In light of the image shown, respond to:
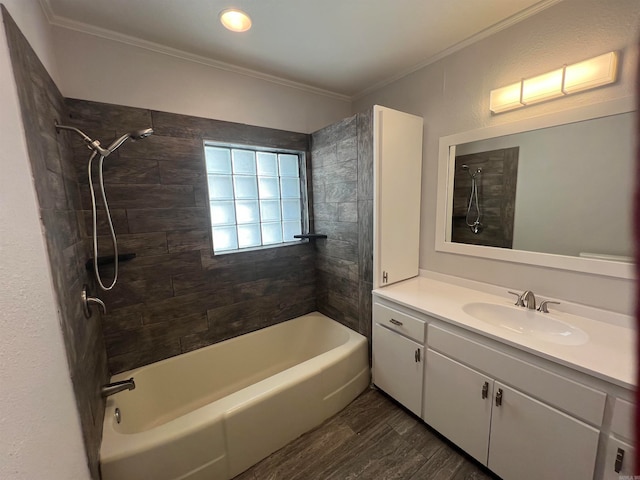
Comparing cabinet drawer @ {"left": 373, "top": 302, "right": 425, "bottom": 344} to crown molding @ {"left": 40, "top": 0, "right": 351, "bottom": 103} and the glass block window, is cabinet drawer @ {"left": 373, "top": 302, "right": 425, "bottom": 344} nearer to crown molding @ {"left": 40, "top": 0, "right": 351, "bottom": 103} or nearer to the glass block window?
the glass block window

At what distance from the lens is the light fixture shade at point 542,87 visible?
1464 mm

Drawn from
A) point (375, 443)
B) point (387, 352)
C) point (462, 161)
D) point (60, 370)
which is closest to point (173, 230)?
point (60, 370)

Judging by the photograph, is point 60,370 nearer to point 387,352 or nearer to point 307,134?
point 387,352

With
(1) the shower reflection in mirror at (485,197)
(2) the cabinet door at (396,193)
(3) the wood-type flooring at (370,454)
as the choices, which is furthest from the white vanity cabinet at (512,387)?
(1) the shower reflection in mirror at (485,197)

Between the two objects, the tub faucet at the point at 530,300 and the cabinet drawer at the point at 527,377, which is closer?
the cabinet drawer at the point at 527,377

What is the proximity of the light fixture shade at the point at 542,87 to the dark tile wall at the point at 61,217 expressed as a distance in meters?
2.29

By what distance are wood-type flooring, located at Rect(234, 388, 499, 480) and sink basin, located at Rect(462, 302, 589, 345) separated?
789 millimetres

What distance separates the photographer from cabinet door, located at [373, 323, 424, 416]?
175 cm

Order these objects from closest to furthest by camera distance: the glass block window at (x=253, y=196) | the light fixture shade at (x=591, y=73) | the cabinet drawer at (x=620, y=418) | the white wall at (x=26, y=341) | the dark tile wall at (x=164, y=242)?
the white wall at (x=26, y=341) → the cabinet drawer at (x=620, y=418) → the light fixture shade at (x=591, y=73) → the dark tile wall at (x=164, y=242) → the glass block window at (x=253, y=196)

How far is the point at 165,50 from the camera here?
1797mm

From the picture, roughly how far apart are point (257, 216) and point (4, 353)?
1.77 meters

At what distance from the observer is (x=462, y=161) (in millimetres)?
1933

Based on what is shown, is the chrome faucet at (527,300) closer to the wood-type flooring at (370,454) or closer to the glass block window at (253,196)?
the wood-type flooring at (370,454)

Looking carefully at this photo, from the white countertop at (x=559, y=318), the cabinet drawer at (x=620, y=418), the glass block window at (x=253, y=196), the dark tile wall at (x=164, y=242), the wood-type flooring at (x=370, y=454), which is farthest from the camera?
the glass block window at (x=253, y=196)
